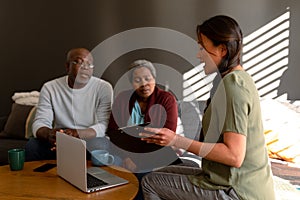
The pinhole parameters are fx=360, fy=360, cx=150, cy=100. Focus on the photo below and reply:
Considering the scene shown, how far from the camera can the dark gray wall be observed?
2.89 m

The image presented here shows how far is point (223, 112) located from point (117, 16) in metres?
2.09

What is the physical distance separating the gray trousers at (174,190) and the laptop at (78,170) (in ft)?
0.43

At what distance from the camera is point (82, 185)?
1.52 metres

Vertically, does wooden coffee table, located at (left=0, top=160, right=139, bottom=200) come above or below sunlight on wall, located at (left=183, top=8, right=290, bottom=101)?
below

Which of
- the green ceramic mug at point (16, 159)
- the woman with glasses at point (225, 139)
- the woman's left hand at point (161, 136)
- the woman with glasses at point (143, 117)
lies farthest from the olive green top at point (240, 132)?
the green ceramic mug at point (16, 159)

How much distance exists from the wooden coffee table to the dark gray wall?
63.6 inches

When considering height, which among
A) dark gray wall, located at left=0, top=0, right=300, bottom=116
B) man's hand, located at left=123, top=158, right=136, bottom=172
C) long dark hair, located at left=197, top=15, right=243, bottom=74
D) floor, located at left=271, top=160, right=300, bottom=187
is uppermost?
dark gray wall, located at left=0, top=0, right=300, bottom=116

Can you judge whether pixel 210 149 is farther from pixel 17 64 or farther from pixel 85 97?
pixel 17 64

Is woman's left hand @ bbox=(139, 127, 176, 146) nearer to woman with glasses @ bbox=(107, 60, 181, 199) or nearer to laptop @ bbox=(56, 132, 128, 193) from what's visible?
laptop @ bbox=(56, 132, 128, 193)

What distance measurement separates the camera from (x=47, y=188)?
5.18 feet

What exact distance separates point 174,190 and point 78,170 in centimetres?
42

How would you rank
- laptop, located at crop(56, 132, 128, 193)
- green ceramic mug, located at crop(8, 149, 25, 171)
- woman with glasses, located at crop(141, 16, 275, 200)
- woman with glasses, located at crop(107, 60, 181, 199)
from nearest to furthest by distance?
woman with glasses, located at crop(141, 16, 275, 200) < laptop, located at crop(56, 132, 128, 193) < green ceramic mug, located at crop(8, 149, 25, 171) < woman with glasses, located at crop(107, 60, 181, 199)

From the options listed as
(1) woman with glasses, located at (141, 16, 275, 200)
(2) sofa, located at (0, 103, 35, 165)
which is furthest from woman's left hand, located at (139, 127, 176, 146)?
(2) sofa, located at (0, 103, 35, 165)

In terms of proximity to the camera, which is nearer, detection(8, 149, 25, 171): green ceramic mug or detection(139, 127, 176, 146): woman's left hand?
detection(139, 127, 176, 146): woman's left hand
